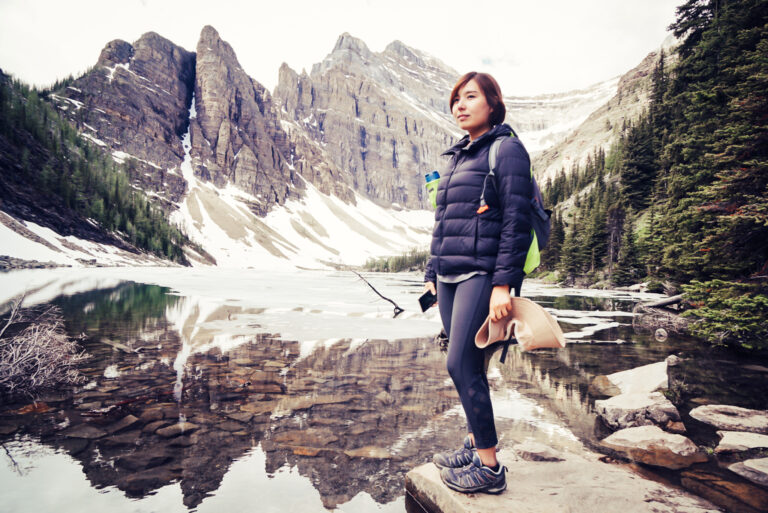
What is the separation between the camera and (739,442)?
425 cm

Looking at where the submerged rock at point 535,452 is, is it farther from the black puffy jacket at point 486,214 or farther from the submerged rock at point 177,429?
the submerged rock at point 177,429

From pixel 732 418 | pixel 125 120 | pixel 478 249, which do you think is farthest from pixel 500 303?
pixel 125 120

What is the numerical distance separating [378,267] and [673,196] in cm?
14287

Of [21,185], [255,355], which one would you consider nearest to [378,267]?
[21,185]

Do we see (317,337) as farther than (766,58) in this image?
Yes

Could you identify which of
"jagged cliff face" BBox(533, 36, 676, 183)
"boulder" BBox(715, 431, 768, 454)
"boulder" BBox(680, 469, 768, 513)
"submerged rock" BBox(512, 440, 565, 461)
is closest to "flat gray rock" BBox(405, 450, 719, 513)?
"submerged rock" BBox(512, 440, 565, 461)

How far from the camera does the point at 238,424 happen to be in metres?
4.66

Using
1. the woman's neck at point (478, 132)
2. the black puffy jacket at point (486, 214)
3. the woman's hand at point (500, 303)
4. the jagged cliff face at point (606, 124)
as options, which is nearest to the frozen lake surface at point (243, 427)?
the woman's hand at point (500, 303)

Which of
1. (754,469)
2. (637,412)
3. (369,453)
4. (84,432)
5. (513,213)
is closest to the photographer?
(513,213)

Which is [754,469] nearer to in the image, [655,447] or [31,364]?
[655,447]

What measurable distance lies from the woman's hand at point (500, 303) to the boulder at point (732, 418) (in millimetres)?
4513

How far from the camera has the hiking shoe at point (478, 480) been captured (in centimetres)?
293

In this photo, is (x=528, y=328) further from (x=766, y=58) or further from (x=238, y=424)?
(x=766, y=58)

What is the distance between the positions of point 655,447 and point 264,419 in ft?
15.4
